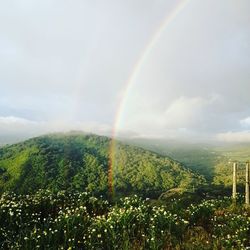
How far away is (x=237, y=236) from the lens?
9.56 metres

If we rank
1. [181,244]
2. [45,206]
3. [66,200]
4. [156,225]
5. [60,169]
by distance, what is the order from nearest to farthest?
1. [181,244]
2. [156,225]
3. [45,206]
4. [66,200]
5. [60,169]

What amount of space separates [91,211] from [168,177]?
185 meters

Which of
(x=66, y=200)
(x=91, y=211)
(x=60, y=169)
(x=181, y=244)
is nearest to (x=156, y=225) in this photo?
(x=181, y=244)

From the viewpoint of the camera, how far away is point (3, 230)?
891 centimetres

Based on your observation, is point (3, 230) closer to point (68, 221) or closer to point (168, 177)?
point (68, 221)

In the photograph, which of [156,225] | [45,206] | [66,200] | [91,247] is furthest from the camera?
[66,200]

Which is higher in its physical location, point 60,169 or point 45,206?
point 45,206

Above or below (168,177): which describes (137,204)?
above

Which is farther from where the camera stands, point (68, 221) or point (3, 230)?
point (68, 221)

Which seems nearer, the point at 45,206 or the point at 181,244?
the point at 181,244

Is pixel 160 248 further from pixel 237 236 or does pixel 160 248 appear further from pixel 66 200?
pixel 66 200

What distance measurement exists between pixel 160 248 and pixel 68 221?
2.59m

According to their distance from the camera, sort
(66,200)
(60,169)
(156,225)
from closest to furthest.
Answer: (156,225)
(66,200)
(60,169)

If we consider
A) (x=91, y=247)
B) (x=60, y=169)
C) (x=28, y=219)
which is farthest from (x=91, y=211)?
(x=60, y=169)
